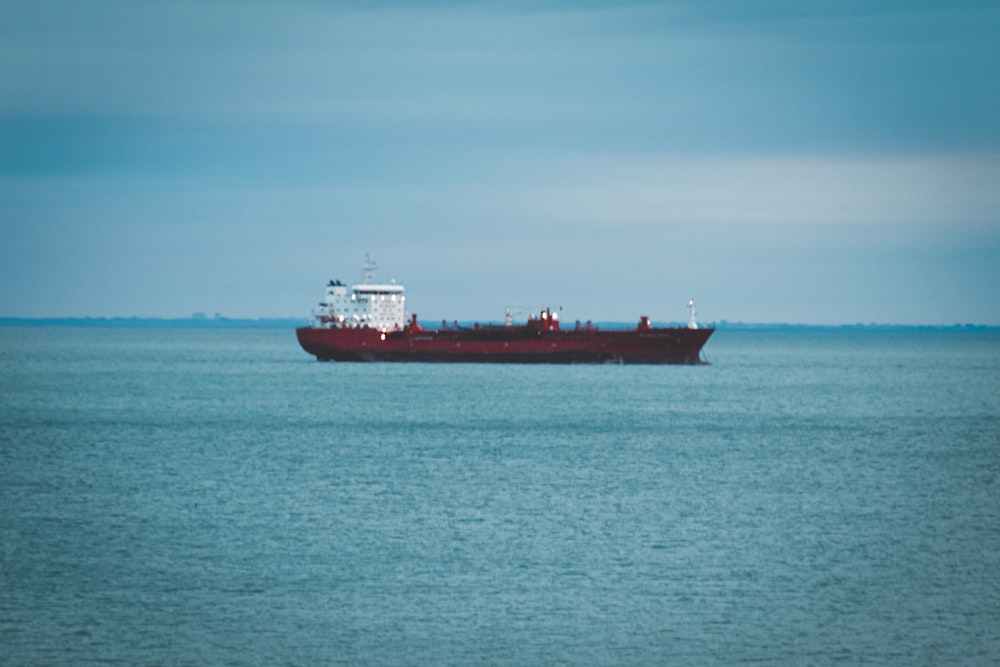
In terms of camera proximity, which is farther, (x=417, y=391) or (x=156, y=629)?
(x=417, y=391)

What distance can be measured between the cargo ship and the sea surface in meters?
38.7

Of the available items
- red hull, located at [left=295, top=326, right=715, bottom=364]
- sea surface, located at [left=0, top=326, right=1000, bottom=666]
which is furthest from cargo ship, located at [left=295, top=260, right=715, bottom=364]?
sea surface, located at [left=0, top=326, right=1000, bottom=666]

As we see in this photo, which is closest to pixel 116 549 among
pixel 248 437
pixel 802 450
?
pixel 248 437

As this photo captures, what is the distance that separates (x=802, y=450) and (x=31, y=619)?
31.0m

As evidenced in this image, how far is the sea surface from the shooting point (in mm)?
19750

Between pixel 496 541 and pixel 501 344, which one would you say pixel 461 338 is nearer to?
pixel 501 344

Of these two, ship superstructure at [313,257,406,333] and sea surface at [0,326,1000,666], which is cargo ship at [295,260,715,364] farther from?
sea surface at [0,326,1000,666]

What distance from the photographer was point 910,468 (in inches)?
1604

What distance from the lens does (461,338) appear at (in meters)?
98.0

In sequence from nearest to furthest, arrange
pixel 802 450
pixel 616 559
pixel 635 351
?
pixel 616 559 < pixel 802 450 < pixel 635 351

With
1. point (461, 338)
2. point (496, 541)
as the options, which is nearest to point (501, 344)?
point (461, 338)

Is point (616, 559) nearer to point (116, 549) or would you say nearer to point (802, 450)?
point (116, 549)

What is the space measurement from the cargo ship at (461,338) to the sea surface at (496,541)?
3874 cm

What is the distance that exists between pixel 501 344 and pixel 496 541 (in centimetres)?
7119
